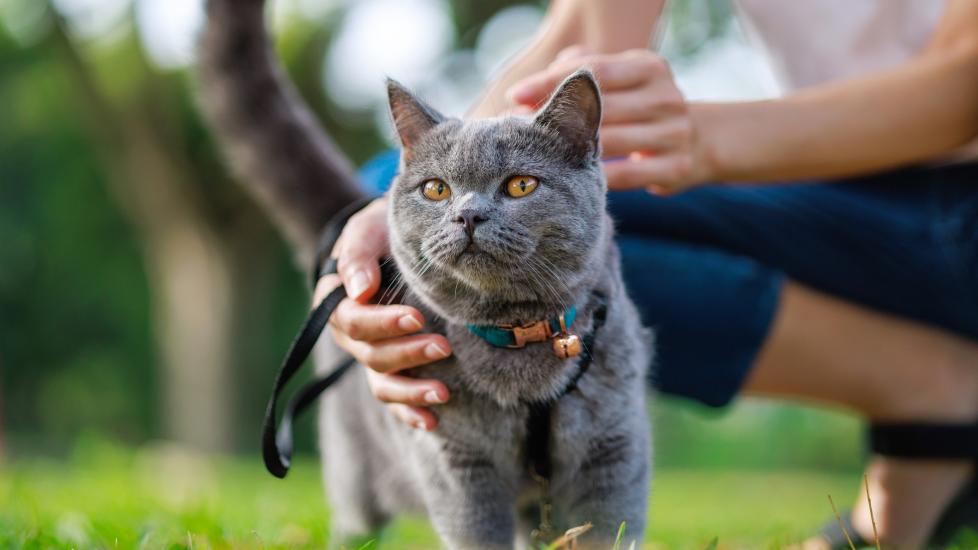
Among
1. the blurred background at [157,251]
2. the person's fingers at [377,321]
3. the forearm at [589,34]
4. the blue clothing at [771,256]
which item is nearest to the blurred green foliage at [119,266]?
the blurred background at [157,251]

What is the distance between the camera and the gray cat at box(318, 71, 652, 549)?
1092 millimetres

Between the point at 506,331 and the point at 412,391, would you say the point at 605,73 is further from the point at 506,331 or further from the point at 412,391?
A: the point at 412,391

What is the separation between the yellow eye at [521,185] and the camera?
1104mm

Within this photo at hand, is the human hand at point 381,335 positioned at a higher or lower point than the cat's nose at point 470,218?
lower

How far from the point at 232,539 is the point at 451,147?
76cm

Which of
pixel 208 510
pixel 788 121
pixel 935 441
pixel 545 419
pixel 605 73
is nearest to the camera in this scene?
pixel 545 419

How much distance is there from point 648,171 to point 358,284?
1.55ft

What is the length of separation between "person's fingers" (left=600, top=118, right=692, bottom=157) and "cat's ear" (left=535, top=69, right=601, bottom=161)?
13 cm

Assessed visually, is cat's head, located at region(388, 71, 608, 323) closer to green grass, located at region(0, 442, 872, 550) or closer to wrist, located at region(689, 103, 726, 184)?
wrist, located at region(689, 103, 726, 184)

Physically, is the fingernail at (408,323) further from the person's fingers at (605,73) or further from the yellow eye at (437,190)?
the person's fingers at (605,73)

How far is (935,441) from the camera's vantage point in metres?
1.77

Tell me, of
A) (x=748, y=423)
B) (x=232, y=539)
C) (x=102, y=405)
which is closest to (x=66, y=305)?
(x=102, y=405)

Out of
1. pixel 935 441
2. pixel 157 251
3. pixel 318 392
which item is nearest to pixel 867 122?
pixel 935 441

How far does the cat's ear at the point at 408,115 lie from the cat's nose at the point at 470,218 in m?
0.21
